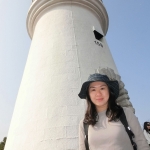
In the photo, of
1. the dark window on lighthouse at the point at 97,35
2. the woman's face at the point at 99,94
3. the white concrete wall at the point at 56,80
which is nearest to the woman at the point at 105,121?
the woman's face at the point at 99,94

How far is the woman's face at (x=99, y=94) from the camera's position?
5.26ft

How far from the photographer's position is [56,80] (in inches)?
141

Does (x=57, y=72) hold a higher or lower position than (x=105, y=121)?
higher

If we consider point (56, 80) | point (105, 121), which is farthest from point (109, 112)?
point (56, 80)

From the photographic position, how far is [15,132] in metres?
3.26

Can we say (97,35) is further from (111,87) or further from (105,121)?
(105,121)

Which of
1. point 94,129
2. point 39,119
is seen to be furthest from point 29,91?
point 94,129

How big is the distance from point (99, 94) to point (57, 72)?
219cm

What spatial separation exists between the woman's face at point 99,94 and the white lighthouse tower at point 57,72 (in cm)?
143

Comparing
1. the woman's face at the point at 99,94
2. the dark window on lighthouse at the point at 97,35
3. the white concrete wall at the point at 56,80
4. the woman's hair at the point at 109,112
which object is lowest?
the woman's hair at the point at 109,112

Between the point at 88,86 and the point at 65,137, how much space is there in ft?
4.82

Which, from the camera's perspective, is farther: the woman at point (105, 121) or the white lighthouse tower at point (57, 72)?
the white lighthouse tower at point (57, 72)

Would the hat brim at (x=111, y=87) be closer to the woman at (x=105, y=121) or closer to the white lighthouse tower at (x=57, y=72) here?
the woman at (x=105, y=121)

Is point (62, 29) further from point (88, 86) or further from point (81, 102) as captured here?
point (88, 86)
